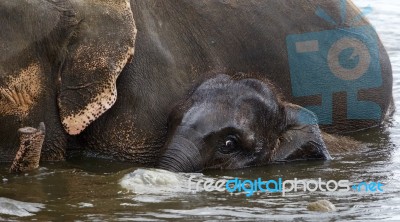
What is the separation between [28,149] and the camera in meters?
7.63

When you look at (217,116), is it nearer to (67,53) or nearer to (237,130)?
(237,130)

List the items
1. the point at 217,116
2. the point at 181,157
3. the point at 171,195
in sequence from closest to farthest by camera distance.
→ the point at 171,195, the point at 181,157, the point at 217,116

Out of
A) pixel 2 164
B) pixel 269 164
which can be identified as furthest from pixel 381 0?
pixel 2 164

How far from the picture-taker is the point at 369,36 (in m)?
9.50

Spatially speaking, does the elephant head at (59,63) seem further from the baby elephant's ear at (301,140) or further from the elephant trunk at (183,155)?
the baby elephant's ear at (301,140)

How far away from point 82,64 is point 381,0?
8032mm

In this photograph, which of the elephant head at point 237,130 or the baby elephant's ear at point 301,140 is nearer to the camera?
the elephant head at point 237,130

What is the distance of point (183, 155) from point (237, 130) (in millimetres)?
445

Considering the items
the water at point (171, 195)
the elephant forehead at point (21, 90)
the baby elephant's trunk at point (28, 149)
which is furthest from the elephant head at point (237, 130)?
the elephant forehead at point (21, 90)

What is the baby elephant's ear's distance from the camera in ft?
28.1

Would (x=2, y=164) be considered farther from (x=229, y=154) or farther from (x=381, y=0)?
(x=381, y=0)

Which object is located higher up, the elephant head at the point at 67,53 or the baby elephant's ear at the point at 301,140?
the elephant head at the point at 67,53

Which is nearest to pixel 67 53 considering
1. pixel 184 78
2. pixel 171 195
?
pixel 184 78

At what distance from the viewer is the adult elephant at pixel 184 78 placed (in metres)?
8.02
